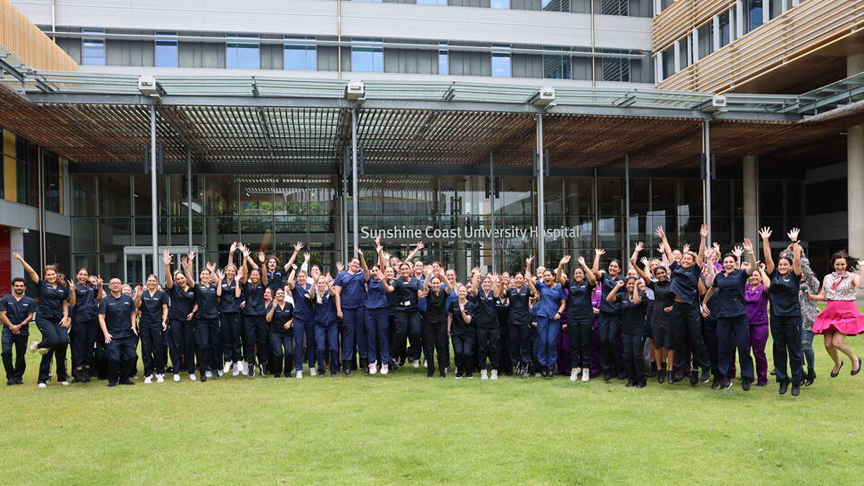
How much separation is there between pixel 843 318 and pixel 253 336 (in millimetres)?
8121

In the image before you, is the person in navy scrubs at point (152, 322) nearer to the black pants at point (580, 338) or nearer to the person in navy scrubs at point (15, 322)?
the person in navy scrubs at point (15, 322)

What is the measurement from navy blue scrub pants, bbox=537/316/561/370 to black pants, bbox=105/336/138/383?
19.5ft

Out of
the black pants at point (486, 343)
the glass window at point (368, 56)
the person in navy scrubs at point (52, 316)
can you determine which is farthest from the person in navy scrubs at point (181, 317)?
the glass window at point (368, 56)

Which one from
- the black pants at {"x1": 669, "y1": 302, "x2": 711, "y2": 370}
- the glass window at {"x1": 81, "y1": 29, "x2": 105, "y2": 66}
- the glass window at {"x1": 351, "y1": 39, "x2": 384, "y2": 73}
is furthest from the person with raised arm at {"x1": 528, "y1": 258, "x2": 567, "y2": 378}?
the glass window at {"x1": 81, "y1": 29, "x2": 105, "y2": 66}

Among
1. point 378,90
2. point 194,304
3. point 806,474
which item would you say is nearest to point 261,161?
point 378,90

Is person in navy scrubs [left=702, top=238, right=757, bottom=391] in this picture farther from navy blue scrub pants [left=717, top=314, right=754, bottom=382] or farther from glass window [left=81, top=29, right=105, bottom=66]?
glass window [left=81, top=29, right=105, bottom=66]

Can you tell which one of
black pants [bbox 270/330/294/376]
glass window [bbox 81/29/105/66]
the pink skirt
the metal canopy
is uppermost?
glass window [bbox 81/29/105/66]

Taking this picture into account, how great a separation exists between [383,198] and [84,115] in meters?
11.4

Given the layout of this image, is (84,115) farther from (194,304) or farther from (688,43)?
(688,43)

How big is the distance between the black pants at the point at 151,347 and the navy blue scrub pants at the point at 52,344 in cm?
105

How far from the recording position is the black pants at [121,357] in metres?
9.16

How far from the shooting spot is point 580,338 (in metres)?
9.16

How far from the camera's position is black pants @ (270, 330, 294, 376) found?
9.70 metres

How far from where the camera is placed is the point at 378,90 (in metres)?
15.8
